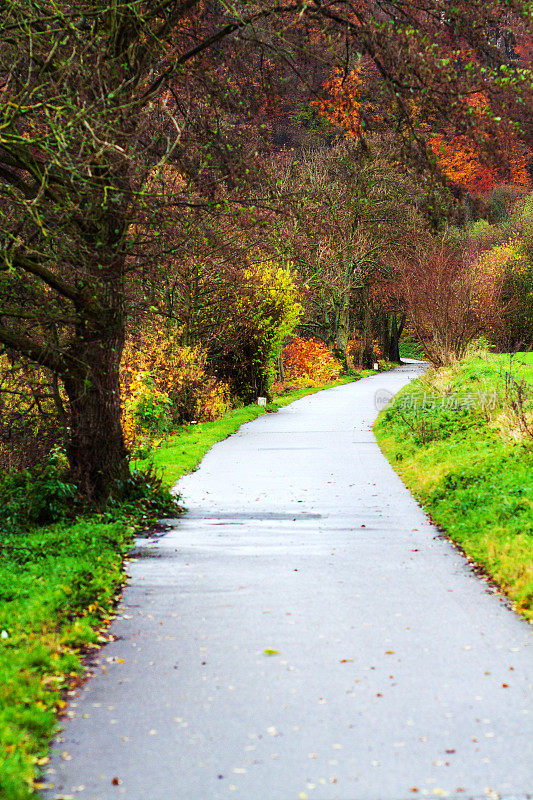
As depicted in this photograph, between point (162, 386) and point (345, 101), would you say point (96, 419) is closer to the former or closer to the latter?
point (345, 101)

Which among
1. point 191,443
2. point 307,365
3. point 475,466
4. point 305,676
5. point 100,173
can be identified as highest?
point 100,173

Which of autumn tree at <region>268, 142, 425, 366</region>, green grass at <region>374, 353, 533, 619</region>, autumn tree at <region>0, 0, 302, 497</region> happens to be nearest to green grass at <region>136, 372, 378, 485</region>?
autumn tree at <region>0, 0, 302, 497</region>

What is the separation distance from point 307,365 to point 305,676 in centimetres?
3703

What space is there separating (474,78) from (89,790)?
720 cm

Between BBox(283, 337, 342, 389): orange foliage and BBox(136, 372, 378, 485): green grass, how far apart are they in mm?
11759

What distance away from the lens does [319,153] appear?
1837 inches

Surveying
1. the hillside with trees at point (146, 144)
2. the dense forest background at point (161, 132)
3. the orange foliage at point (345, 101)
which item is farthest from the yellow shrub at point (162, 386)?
the orange foliage at point (345, 101)

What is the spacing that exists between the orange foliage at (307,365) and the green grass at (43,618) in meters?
31.6

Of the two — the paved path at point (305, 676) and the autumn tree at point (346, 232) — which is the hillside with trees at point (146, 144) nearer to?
the paved path at point (305, 676)

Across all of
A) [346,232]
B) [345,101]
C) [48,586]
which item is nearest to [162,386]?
[345,101]

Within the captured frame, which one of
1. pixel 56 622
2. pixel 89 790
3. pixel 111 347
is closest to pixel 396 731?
pixel 89 790

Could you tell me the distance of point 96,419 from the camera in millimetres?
10570

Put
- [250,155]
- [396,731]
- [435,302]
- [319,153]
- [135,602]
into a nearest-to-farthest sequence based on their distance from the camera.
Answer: [396,731] → [135,602] → [250,155] → [435,302] → [319,153]

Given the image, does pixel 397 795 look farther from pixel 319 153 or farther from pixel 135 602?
pixel 319 153
